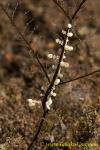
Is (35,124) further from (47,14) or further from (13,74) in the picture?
(47,14)

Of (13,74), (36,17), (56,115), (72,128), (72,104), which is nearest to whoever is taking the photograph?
(56,115)

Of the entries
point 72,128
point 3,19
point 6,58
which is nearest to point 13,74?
point 6,58

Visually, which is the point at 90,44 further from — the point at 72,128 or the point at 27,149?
the point at 27,149

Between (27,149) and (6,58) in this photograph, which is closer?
(27,149)

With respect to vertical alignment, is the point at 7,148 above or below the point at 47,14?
below

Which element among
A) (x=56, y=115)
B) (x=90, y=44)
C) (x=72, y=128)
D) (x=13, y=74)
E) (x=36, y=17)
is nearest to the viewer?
(x=56, y=115)

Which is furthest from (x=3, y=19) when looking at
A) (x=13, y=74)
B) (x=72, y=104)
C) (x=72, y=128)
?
(x=72, y=128)

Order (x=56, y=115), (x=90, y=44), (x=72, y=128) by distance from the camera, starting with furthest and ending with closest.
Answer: (x=90, y=44)
(x=72, y=128)
(x=56, y=115)

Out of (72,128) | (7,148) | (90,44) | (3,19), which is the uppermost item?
(3,19)

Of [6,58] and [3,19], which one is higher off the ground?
[3,19]
